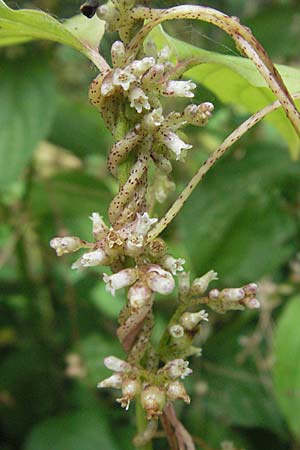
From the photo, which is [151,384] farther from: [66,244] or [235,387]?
[235,387]

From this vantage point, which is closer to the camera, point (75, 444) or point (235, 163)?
point (75, 444)

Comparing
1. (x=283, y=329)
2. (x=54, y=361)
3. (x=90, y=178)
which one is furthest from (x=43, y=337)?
(x=283, y=329)

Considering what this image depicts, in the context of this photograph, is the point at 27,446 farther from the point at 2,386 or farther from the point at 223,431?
the point at 223,431

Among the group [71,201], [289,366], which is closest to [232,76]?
A: [289,366]

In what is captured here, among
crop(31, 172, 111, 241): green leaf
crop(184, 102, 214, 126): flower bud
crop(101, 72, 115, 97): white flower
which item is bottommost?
crop(184, 102, 214, 126): flower bud

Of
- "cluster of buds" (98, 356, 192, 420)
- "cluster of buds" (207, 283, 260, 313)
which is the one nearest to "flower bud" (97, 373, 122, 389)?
"cluster of buds" (98, 356, 192, 420)

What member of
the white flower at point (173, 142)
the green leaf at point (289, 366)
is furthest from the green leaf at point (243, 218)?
the white flower at point (173, 142)

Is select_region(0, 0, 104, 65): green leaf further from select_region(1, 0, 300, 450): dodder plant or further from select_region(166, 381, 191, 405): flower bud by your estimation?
select_region(166, 381, 191, 405): flower bud
